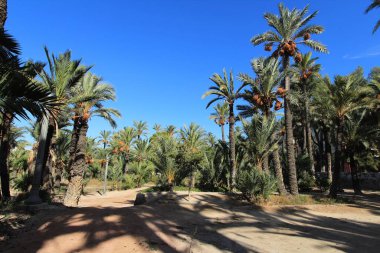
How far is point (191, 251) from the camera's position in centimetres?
818

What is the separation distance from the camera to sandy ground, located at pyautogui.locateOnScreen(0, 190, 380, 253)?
8102 millimetres

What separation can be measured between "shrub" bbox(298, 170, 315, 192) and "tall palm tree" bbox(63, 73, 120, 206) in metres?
15.9

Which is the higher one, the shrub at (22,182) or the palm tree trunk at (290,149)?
the palm tree trunk at (290,149)

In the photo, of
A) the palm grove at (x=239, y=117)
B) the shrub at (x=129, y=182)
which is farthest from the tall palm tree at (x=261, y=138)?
the shrub at (x=129, y=182)

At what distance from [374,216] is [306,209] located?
10.5ft

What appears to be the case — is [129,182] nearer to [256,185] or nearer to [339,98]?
[256,185]

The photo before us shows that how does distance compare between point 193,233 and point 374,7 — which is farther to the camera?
point 374,7

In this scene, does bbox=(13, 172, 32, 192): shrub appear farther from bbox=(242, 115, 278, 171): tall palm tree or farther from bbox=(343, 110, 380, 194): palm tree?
bbox=(343, 110, 380, 194): palm tree

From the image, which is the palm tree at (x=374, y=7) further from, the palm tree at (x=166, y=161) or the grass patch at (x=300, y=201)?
the palm tree at (x=166, y=161)

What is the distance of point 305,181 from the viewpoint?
2712 cm

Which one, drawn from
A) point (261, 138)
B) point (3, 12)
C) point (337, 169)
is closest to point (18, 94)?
point (3, 12)

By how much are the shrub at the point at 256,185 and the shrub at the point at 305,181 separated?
360 inches

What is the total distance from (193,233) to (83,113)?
12.6m

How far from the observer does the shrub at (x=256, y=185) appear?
61.3 feet
